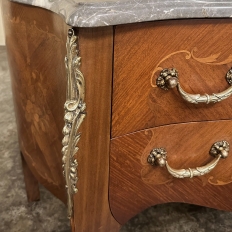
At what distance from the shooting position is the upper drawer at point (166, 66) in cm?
53

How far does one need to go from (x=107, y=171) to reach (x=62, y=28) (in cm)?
27

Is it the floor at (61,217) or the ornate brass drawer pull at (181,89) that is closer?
the ornate brass drawer pull at (181,89)

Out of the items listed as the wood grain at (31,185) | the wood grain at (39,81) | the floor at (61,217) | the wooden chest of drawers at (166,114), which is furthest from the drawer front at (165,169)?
the wood grain at (31,185)

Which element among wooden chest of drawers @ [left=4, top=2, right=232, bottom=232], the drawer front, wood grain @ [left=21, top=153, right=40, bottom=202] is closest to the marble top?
wooden chest of drawers @ [left=4, top=2, right=232, bottom=232]

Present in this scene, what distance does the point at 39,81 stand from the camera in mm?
703

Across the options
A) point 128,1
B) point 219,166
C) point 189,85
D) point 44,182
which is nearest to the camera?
point 128,1

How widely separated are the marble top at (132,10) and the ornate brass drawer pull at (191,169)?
267 millimetres

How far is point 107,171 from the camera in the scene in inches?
26.0

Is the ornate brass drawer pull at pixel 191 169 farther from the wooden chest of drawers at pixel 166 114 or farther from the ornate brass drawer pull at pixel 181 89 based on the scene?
the ornate brass drawer pull at pixel 181 89

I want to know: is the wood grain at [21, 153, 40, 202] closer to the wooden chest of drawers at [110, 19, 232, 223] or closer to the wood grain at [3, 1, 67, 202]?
the wood grain at [3, 1, 67, 202]

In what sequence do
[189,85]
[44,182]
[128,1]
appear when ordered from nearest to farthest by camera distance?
[128,1] → [189,85] → [44,182]

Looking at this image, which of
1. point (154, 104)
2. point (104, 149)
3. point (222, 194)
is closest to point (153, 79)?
point (154, 104)

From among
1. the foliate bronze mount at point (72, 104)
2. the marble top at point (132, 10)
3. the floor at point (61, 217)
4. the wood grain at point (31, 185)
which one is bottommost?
the floor at point (61, 217)

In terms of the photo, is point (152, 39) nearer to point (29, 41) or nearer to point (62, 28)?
point (62, 28)
